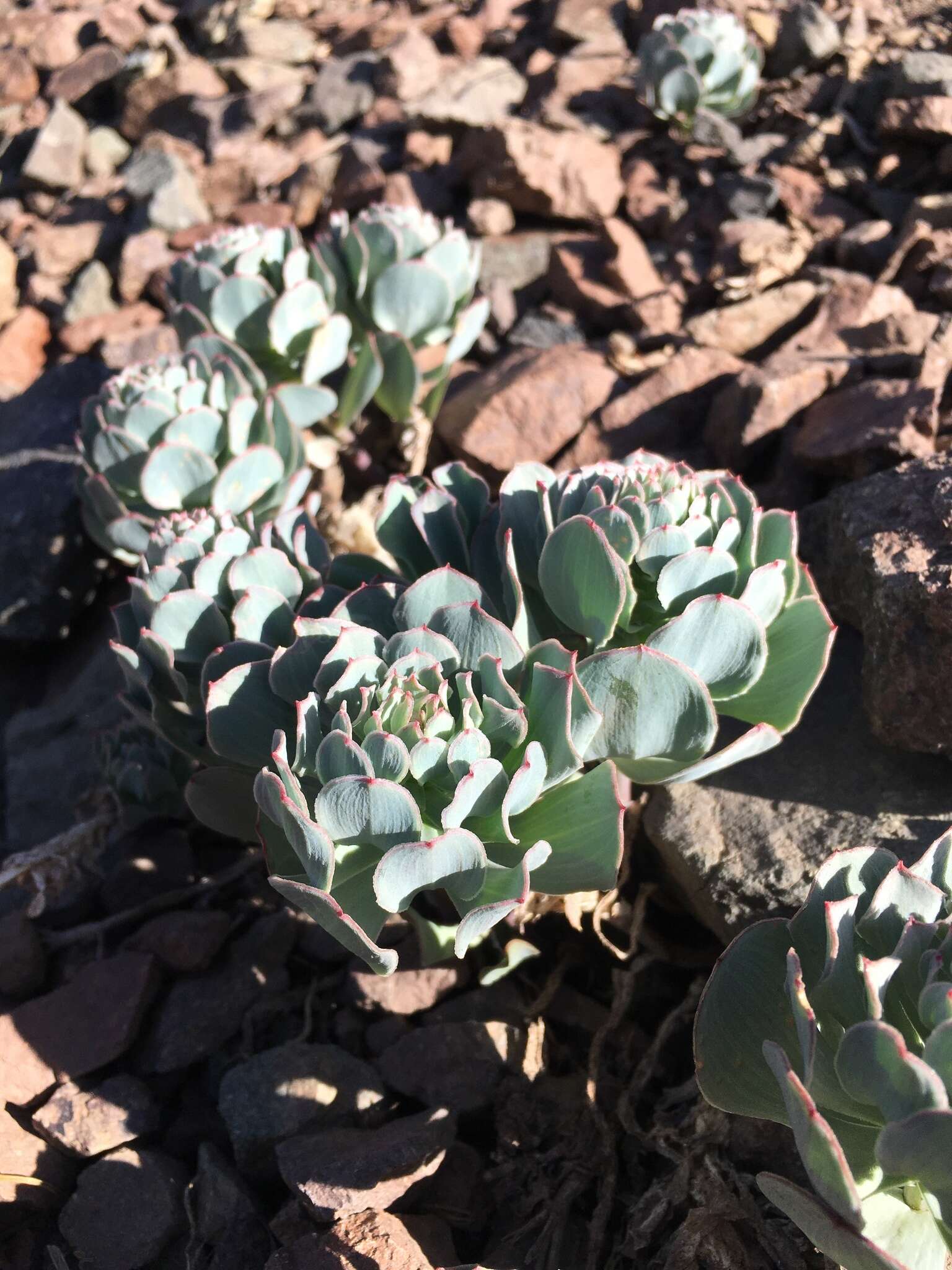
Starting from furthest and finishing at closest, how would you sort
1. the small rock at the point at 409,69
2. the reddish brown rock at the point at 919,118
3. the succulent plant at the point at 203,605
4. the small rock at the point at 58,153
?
the small rock at the point at 58,153, the small rock at the point at 409,69, the reddish brown rock at the point at 919,118, the succulent plant at the point at 203,605

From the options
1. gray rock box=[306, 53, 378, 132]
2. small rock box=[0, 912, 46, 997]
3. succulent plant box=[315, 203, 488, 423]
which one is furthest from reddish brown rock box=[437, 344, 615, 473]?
gray rock box=[306, 53, 378, 132]

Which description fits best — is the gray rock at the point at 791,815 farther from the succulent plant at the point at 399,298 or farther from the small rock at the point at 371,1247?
the succulent plant at the point at 399,298

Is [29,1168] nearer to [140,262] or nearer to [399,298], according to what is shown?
[399,298]

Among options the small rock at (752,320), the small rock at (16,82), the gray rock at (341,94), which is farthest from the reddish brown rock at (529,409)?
the small rock at (16,82)

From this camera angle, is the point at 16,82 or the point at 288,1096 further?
the point at 16,82

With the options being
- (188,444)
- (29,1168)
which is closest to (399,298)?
(188,444)

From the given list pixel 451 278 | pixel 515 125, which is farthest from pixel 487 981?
pixel 515 125

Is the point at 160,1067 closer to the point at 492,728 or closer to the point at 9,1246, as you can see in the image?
the point at 9,1246
